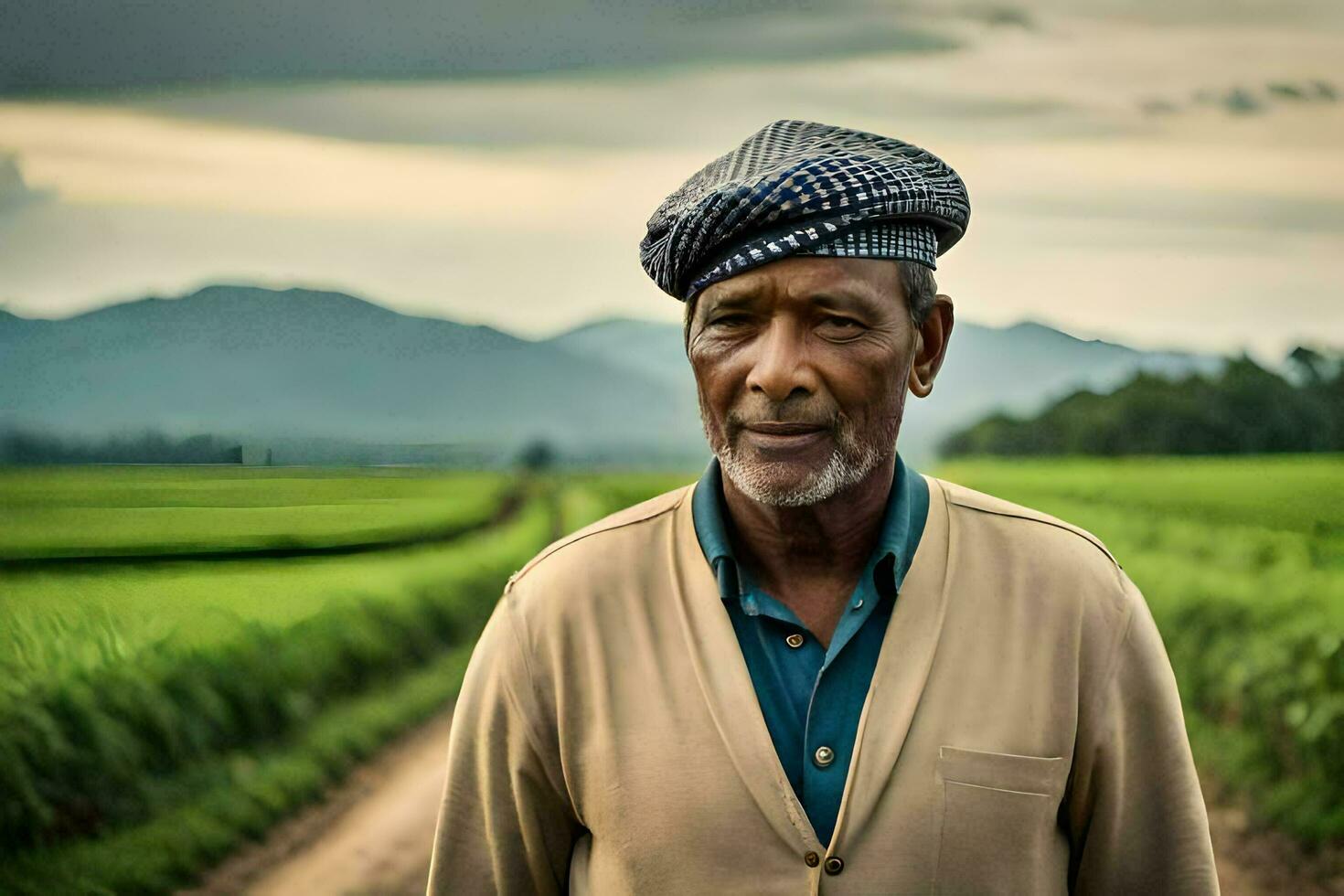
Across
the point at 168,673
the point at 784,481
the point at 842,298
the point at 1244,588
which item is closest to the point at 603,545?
the point at 784,481

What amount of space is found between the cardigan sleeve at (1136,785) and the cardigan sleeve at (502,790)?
721mm

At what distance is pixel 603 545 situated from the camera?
74.0 inches

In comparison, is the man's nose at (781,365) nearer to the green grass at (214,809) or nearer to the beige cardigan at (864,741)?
the beige cardigan at (864,741)

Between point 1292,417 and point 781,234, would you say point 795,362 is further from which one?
point 1292,417

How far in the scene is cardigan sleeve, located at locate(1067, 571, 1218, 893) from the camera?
67.9 inches

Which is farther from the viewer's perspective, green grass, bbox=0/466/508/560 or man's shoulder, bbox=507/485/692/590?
green grass, bbox=0/466/508/560

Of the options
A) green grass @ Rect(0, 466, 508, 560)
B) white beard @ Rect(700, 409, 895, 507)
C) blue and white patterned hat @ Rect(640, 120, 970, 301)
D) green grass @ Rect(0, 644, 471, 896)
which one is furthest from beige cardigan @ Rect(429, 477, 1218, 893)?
green grass @ Rect(0, 466, 508, 560)

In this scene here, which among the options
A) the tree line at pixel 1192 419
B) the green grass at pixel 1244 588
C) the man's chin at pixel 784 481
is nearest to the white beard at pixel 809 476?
the man's chin at pixel 784 481

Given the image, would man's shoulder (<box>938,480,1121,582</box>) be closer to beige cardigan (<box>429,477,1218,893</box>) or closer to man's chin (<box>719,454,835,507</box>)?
beige cardigan (<box>429,477,1218,893</box>)


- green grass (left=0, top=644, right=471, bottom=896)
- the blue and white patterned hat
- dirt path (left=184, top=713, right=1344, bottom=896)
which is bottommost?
dirt path (left=184, top=713, right=1344, bottom=896)

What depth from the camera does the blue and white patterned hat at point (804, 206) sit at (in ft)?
5.60

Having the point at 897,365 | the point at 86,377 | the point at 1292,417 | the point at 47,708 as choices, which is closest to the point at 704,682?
the point at 897,365

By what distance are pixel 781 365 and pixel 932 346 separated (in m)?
0.34

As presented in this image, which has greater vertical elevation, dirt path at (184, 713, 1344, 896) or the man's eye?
the man's eye
